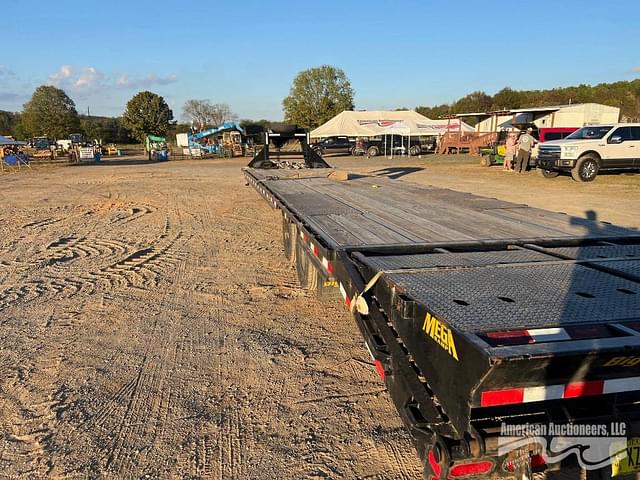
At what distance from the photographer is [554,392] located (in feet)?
5.66

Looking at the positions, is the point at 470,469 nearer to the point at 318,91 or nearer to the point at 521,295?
the point at 521,295

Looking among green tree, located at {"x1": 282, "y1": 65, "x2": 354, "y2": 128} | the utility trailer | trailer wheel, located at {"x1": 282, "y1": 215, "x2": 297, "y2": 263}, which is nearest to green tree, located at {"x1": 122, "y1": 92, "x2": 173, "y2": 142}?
green tree, located at {"x1": 282, "y1": 65, "x2": 354, "y2": 128}

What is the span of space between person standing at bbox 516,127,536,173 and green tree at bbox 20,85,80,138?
178 feet

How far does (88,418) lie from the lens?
3115 millimetres

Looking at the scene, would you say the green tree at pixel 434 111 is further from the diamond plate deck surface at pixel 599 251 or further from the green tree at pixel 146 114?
the diamond plate deck surface at pixel 599 251

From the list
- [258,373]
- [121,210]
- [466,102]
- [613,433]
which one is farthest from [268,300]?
[466,102]

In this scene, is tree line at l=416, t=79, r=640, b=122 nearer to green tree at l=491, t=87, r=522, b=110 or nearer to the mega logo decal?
green tree at l=491, t=87, r=522, b=110

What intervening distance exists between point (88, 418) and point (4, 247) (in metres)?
5.94

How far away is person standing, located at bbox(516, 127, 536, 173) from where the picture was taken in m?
19.3

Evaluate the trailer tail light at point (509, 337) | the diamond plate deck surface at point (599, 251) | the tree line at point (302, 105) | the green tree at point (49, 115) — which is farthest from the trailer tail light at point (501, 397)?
the green tree at point (49, 115)

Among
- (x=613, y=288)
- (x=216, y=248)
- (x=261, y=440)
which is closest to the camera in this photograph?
(x=613, y=288)

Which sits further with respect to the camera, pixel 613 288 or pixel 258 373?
pixel 258 373

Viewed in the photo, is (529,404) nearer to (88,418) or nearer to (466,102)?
(88,418)

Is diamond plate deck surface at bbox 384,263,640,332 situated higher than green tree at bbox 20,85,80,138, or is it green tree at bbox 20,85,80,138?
green tree at bbox 20,85,80,138
